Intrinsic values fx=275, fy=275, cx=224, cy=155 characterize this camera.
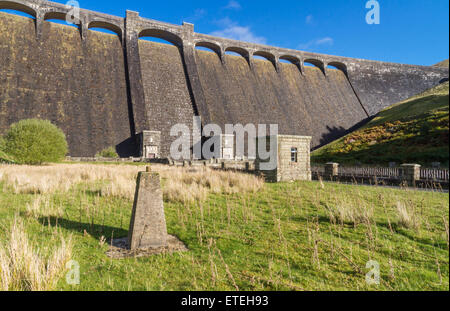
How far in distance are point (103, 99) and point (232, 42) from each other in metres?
24.0

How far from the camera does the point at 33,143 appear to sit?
2145 cm

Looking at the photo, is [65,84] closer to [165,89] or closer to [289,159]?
[165,89]

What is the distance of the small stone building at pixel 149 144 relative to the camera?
3148 centimetres

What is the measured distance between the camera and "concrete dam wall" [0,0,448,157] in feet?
104

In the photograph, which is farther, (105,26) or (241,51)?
(241,51)

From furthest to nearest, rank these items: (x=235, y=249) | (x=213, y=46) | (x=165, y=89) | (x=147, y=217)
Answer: (x=213, y=46) < (x=165, y=89) < (x=147, y=217) < (x=235, y=249)

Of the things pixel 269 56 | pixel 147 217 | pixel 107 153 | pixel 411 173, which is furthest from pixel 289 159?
pixel 269 56

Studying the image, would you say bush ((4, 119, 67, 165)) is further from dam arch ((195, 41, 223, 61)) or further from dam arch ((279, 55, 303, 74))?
dam arch ((279, 55, 303, 74))

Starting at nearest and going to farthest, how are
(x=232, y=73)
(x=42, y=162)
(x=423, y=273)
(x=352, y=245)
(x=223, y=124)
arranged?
1. (x=423, y=273)
2. (x=352, y=245)
3. (x=42, y=162)
4. (x=223, y=124)
5. (x=232, y=73)

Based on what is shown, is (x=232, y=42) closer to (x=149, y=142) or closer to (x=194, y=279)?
(x=149, y=142)

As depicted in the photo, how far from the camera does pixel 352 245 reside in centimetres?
507

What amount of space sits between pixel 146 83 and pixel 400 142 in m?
31.7

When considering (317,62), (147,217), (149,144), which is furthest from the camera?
(317,62)
